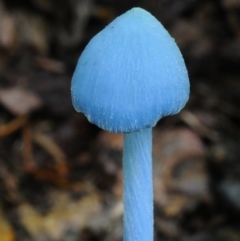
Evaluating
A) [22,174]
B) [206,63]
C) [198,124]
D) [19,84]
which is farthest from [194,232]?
[19,84]

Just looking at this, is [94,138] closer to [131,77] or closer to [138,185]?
[138,185]

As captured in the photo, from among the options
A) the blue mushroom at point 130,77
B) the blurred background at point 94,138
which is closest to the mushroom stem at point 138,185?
the blue mushroom at point 130,77

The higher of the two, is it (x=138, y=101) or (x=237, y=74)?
(x=237, y=74)

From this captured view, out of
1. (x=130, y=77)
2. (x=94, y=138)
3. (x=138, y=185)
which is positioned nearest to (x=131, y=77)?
(x=130, y=77)

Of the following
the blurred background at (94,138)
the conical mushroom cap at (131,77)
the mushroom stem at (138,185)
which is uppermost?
the blurred background at (94,138)

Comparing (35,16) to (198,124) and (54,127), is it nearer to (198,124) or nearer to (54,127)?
(54,127)

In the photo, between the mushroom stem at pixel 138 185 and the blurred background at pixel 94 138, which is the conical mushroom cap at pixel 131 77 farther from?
the blurred background at pixel 94 138
